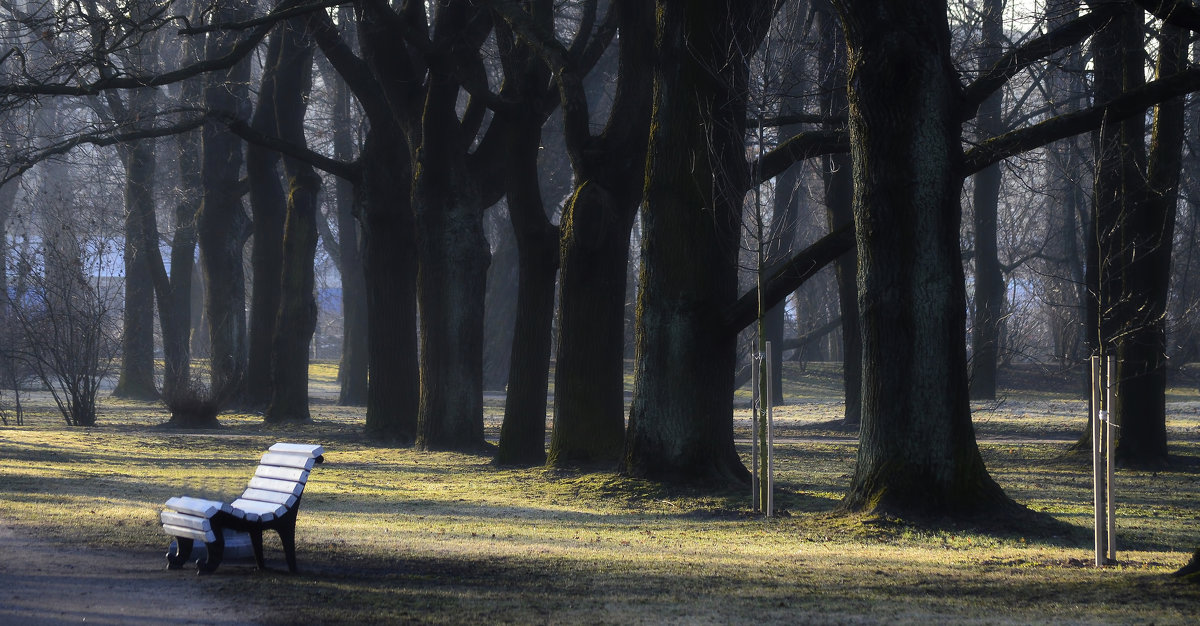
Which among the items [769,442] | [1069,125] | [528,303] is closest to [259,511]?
[769,442]

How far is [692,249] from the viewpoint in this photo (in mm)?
13039

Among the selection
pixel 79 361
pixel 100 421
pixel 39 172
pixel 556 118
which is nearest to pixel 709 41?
pixel 79 361

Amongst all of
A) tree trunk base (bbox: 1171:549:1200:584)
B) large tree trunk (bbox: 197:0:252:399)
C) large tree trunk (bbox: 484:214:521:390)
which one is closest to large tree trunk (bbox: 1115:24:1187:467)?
tree trunk base (bbox: 1171:549:1200:584)

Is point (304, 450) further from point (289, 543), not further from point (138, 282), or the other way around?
point (138, 282)

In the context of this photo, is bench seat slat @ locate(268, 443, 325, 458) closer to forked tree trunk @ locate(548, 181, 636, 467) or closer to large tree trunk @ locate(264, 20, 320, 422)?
forked tree trunk @ locate(548, 181, 636, 467)

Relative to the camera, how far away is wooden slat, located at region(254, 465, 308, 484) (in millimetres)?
8031

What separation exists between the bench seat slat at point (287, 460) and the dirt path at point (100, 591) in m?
0.87

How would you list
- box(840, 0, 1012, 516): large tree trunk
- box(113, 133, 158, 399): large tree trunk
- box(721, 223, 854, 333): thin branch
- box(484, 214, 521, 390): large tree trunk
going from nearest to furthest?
box(840, 0, 1012, 516): large tree trunk → box(721, 223, 854, 333): thin branch → box(113, 133, 158, 399): large tree trunk → box(484, 214, 521, 390): large tree trunk

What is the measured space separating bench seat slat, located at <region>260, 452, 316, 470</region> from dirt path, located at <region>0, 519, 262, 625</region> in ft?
2.84

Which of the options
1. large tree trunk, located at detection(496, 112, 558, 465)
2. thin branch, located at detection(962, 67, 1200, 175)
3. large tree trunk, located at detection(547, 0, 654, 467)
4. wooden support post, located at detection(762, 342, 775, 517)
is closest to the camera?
thin branch, located at detection(962, 67, 1200, 175)

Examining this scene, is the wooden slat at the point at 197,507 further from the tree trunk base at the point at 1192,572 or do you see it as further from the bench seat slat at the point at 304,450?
the tree trunk base at the point at 1192,572

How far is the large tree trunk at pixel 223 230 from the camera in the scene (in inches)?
1070

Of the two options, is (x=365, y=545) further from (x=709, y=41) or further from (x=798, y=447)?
(x=798, y=447)

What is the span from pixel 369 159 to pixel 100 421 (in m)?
9.53
